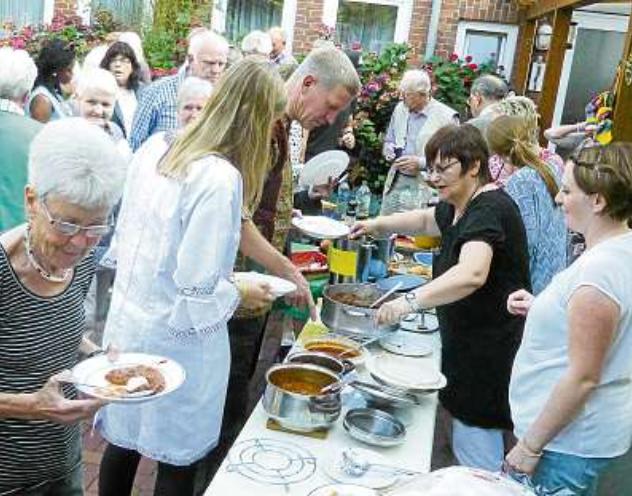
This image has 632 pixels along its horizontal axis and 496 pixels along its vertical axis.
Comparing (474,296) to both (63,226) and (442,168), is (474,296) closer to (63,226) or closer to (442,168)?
(442,168)

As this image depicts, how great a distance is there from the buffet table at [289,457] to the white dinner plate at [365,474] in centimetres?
1

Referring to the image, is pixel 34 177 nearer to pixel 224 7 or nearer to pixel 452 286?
pixel 452 286

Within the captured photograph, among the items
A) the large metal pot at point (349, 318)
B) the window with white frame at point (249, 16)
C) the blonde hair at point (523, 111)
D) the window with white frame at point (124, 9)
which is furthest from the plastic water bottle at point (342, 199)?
the window with white frame at point (124, 9)

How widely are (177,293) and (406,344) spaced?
93 cm

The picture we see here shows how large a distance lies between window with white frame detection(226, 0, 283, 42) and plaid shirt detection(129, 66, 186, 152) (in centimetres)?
501

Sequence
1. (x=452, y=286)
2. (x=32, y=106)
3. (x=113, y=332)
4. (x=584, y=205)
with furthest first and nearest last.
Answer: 1. (x=32, y=106)
2. (x=452, y=286)
3. (x=113, y=332)
4. (x=584, y=205)

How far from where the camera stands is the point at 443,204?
3092mm

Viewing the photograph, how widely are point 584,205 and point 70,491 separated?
1.51 metres

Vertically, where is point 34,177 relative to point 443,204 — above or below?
above

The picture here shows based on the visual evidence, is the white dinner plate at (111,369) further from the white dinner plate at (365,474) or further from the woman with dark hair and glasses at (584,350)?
the woman with dark hair and glasses at (584,350)

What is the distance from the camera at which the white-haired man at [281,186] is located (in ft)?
9.14

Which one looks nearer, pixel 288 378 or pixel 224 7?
pixel 288 378

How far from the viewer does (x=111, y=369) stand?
5.92ft

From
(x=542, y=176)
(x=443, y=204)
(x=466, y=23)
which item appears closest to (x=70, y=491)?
(x=443, y=204)
